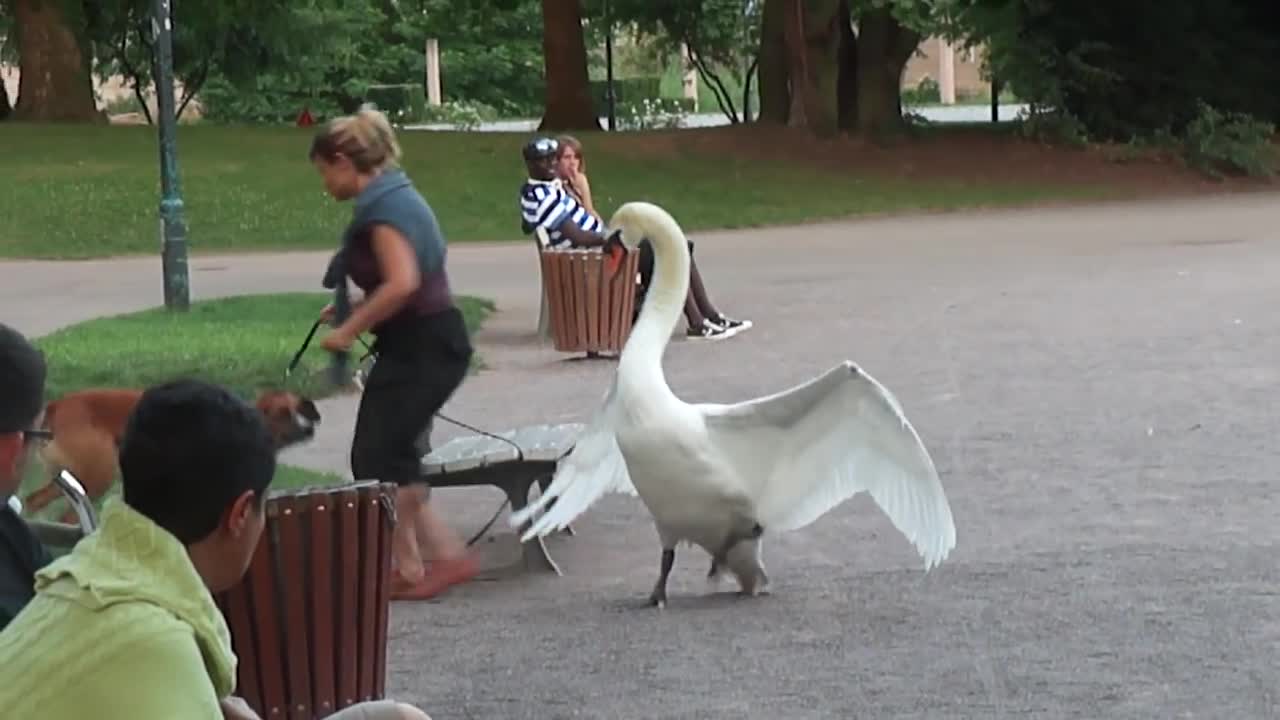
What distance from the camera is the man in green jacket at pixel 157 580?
2.46 metres

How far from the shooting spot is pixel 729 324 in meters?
14.7

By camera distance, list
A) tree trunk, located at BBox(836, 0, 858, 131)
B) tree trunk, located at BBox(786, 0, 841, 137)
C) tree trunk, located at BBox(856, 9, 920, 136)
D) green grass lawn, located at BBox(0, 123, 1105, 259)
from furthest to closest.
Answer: tree trunk, located at BBox(836, 0, 858, 131), tree trunk, located at BBox(856, 9, 920, 136), tree trunk, located at BBox(786, 0, 841, 137), green grass lawn, located at BBox(0, 123, 1105, 259)

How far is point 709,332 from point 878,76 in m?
18.6

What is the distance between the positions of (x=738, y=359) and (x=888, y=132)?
19289 millimetres

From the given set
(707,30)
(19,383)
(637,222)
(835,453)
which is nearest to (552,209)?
(637,222)

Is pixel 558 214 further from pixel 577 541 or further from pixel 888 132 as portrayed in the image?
pixel 888 132

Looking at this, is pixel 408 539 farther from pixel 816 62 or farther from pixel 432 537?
pixel 816 62

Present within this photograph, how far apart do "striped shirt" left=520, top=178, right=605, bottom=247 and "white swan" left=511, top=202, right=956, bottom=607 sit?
6398 mm

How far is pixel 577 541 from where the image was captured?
27.3ft

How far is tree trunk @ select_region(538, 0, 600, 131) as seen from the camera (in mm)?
34688

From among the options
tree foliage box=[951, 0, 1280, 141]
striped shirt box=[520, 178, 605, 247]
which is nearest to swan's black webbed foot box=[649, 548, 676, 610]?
striped shirt box=[520, 178, 605, 247]

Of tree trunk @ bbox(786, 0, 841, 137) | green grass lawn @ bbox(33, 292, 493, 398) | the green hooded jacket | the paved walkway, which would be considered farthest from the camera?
tree trunk @ bbox(786, 0, 841, 137)

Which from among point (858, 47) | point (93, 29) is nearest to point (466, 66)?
point (93, 29)

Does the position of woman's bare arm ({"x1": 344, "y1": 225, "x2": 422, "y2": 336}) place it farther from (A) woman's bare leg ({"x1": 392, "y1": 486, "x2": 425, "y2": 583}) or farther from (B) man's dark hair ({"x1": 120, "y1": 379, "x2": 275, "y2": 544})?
(B) man's dark hair ({"x1": 120, "y1": 379, "x2": 275, "y2": 544})
